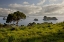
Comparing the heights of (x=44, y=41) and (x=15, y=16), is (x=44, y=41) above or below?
below

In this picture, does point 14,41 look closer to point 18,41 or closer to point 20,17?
point 18,41

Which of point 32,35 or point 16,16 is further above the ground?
point 16,16

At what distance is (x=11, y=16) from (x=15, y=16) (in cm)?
224

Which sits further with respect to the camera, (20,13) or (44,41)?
(20,13)

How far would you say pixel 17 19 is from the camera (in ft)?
184

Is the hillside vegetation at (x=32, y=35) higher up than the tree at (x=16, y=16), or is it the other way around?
the tree at (x=16, y=16)

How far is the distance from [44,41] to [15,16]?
44.5m

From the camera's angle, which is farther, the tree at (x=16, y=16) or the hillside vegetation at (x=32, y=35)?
the tree at (x=16, y=16)

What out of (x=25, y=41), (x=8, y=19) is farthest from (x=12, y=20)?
(x=25, y=41)

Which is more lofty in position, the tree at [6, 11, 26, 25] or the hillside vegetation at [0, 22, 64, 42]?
the tree at [6, 11, 26, 25]

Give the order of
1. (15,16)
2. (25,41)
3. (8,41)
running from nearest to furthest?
(8,41), (25,41), (15,16)

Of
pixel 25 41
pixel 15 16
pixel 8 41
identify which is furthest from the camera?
pixel 15 16

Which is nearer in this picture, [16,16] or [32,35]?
[32,35]

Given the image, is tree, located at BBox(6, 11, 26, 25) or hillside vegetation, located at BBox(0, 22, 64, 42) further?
tree, located at BBox(6, 11, 26, 25)
